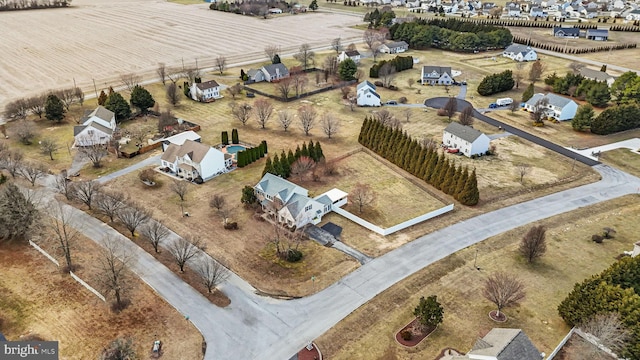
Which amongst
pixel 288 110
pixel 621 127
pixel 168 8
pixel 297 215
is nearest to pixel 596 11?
pixel 621 127

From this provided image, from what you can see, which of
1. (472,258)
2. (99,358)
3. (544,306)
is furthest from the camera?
(472,258)

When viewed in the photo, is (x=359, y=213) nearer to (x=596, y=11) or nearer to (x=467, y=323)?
(x=467, y=323)

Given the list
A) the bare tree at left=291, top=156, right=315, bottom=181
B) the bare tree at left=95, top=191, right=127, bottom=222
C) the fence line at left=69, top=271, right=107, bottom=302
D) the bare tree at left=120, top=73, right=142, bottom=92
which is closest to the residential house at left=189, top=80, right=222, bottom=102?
the bare tree at left=120, top=73, right=142, bottom=92

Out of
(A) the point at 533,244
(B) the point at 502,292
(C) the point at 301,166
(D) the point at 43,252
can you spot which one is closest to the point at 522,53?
(C) the point at 301,166

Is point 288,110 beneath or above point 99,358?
above

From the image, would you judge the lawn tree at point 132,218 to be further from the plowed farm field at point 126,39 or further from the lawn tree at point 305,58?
the lawn tree at point 305,58

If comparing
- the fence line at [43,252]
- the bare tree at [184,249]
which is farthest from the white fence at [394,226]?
the fence line at [43,252]
